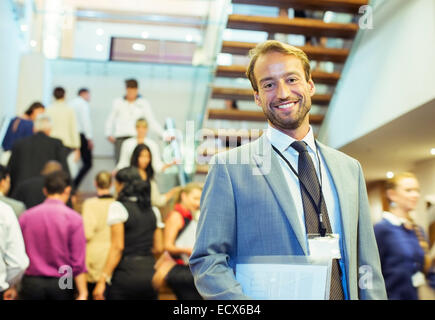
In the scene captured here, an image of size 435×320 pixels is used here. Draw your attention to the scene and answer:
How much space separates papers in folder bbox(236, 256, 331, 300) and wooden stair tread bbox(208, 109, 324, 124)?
3728 mm

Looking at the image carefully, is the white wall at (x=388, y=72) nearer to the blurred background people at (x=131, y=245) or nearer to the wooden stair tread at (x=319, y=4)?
the wooden stair tread at (x=319, y=4)

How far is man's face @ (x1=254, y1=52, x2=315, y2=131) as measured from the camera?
49.3 inches

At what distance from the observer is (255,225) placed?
120 centimetres

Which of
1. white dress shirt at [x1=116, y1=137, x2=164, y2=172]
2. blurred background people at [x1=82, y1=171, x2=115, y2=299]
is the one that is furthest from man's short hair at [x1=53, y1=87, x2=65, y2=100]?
blurred background people at [x1=82, y1=171, x2=115, y2=299]

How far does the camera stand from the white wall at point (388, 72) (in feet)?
10.5

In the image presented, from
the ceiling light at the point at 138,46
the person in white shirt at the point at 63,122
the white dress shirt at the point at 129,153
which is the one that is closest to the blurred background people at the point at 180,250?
the white dress shirt at the point at 129,153

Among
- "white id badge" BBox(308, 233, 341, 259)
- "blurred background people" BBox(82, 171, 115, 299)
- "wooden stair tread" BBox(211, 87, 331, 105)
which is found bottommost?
"blurred background people" BBox(82, 171, 115, 299)

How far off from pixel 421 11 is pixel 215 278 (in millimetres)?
2847

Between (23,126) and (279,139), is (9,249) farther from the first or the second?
(23,126)

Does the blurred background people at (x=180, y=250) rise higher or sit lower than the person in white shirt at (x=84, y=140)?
lower

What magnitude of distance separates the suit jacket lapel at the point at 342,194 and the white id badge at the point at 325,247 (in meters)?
0.05

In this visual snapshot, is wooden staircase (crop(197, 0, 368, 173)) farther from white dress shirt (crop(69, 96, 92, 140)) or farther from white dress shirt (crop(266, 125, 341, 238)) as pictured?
white dress shirt (crop(266, 125, 341, 238))

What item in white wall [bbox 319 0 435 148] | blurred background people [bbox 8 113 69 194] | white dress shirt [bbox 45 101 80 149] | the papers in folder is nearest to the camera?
the papers in folder

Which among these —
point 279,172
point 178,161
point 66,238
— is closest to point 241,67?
point 178,161
